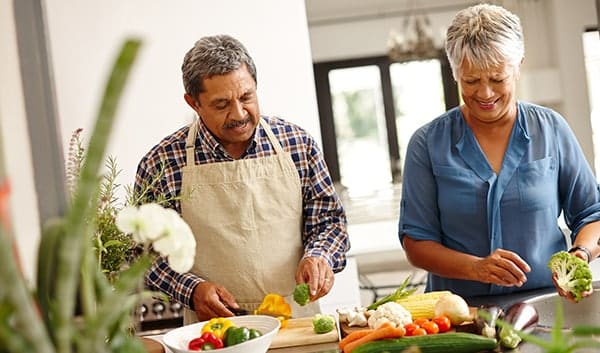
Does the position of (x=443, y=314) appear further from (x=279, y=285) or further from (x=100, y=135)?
(x=100, y=135)

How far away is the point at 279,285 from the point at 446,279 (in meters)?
0.51

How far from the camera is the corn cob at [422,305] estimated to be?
2064mm

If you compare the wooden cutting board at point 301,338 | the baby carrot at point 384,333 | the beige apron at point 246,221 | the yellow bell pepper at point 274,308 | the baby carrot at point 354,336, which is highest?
the beige apron at point 246,221

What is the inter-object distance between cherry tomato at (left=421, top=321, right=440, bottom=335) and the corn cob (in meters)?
0.13

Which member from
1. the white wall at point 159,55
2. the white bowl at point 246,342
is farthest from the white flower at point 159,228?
the white wall at point 159,55

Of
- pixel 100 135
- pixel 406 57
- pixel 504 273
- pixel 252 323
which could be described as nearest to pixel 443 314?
pixel 504 273

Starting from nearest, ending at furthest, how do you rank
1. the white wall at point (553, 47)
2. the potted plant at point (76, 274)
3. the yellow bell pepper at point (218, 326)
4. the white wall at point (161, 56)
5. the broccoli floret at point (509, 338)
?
1. the potted plant at point (76, 274)
2. the broccoli floret at point (509, 338)
3. the yellow bell pepper at point (218, 326)
4. the white wall at point (161, 56)
5. the white wall at point (553, 47)

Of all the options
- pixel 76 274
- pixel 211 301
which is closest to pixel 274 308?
pixel 211 301

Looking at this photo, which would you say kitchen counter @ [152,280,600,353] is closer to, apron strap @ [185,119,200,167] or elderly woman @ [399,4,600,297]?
elderly woman @ [399,4,600,297]

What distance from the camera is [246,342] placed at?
1779 millimetres

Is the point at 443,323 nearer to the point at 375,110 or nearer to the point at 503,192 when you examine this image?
the point at 503,192

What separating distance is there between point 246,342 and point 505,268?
0.70 m

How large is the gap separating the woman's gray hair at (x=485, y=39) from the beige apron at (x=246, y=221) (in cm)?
65

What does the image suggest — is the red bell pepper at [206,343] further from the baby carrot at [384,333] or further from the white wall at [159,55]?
the white wall at [159,55]
